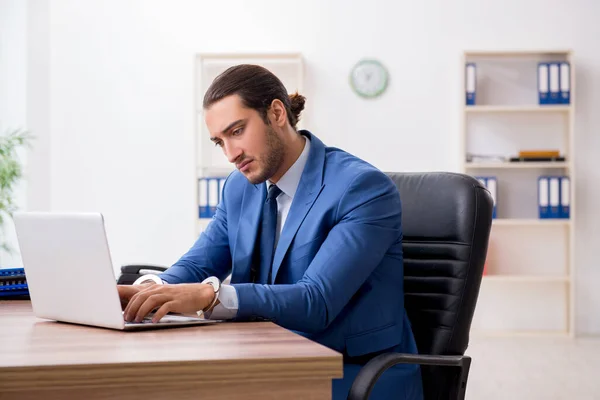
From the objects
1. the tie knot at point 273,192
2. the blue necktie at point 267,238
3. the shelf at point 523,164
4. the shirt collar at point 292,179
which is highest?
the shelf at point 523,164

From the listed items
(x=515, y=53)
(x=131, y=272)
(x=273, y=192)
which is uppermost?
(x=515, y=53)

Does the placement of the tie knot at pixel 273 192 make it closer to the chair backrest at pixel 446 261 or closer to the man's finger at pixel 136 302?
the chair backrest at pixel 446 261

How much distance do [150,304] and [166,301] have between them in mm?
33

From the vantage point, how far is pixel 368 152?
20.1ft

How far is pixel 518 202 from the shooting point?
6078 millimetres

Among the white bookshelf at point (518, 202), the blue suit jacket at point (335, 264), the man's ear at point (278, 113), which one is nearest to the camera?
the blue suit jacket at point (335, 264)

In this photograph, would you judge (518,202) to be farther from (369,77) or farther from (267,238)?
(267,238)

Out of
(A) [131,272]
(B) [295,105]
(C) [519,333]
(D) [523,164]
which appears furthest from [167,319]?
(C) [519,333]

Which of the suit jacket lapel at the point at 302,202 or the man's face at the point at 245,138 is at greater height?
the man's face at the point at 245,138

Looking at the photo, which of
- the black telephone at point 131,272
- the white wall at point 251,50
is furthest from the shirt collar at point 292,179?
the white wall at point 251,50

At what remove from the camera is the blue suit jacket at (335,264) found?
1608mm

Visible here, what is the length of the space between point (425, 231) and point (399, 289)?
0.22 m

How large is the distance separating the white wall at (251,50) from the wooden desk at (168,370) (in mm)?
4971

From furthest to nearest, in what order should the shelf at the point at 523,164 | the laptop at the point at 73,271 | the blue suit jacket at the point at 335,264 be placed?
1. the shelf at the point at 523,164
2. the blue suit jacket at the point at 335,264
3. the laptop at the point at 73,271
